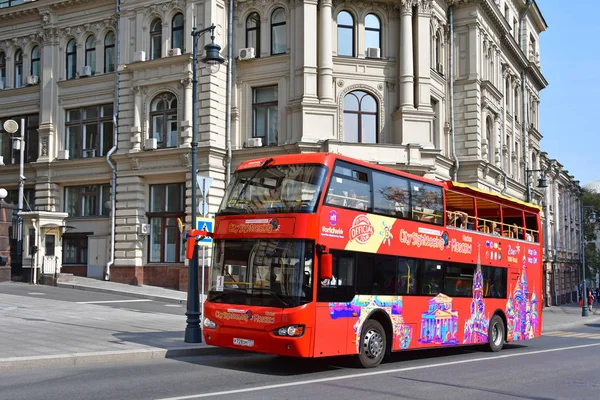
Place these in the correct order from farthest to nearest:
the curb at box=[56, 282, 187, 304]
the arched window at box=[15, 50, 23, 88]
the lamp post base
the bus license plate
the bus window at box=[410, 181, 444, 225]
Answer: the arched window at box=[15, 50, 23, 88]
the curb at box=[56, 282, 187, 304]
the lamp post base
the bus window at box=[410, 181, 444, 225]
the bus license plate

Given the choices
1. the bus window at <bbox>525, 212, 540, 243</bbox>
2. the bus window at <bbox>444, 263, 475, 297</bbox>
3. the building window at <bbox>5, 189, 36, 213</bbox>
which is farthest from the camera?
the building window at <bbox>5, 189, 36, 213</bbox>

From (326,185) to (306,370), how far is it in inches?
135

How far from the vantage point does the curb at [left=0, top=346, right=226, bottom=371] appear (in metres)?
12.1

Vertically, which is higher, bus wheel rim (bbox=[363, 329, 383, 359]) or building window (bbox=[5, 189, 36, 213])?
building window (bbox=[5, 189, 36, 213])

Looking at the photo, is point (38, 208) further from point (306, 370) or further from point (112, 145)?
point (306, 370)

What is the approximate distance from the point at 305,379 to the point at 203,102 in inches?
904

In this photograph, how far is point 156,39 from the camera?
35.2 m

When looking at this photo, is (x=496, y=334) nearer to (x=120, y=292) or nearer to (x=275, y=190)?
(x=275, y=190)

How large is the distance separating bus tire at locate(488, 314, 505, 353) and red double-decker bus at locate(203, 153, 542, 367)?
1301mm

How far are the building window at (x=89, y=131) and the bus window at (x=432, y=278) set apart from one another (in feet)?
80.6

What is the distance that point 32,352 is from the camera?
13.2 meters

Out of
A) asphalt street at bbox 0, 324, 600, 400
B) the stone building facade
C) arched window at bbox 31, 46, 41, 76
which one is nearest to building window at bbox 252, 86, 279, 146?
the stone building facade

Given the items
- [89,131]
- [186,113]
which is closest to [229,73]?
[186,113]

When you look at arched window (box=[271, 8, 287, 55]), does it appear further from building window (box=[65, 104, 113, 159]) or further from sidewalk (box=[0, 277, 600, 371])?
sidewalk (box=[0, 277, 600, 371])
